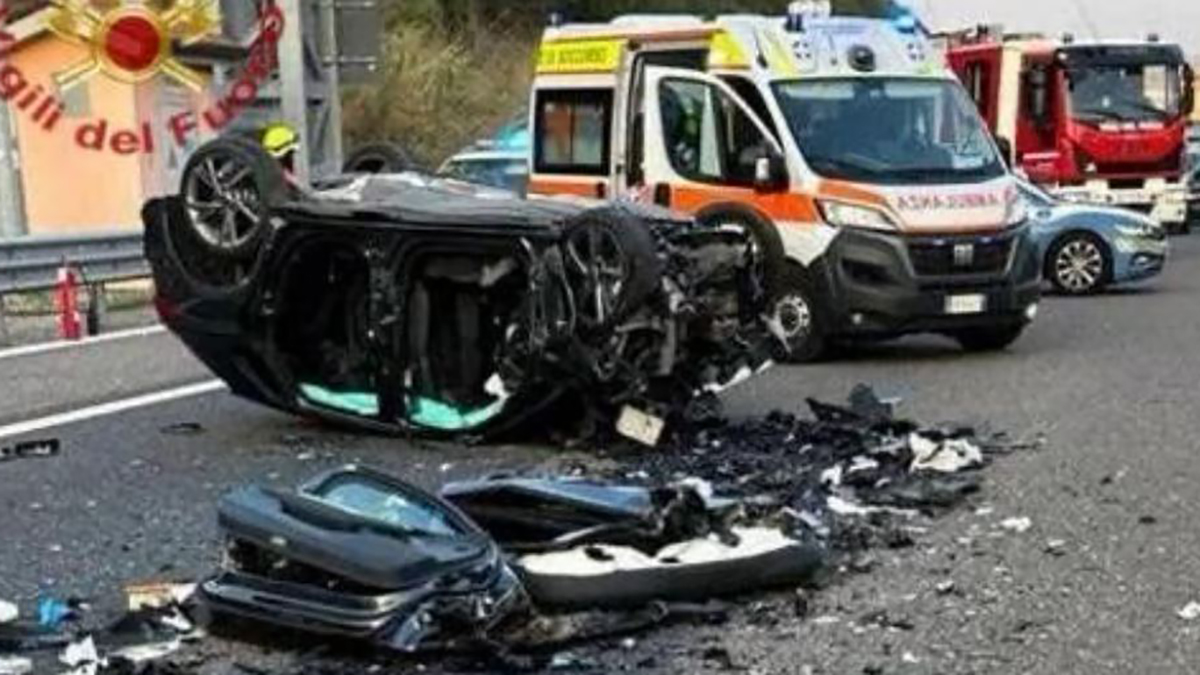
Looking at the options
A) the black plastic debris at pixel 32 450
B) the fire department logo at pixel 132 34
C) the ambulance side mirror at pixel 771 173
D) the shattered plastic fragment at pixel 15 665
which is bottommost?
the black plastic debris at pixel 32 450

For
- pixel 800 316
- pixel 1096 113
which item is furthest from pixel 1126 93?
pixel 800 316

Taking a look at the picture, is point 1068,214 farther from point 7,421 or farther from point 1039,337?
point 7,421

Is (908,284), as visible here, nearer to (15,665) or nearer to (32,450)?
(32,450)

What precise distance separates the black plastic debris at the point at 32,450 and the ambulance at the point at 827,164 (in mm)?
4700

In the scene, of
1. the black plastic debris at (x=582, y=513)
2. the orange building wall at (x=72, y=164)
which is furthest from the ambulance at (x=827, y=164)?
the orange building wall at (x=72, y=164)

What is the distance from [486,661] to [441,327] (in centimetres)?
421

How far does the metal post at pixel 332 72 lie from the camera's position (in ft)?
56.1

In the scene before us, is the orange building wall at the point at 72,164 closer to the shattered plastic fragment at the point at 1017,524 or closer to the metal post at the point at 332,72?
the metal post at the point at 332,72

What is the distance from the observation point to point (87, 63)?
22.0m

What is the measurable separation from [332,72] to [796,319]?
5.98m

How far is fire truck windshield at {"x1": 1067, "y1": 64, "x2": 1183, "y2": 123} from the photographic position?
86.4 feet

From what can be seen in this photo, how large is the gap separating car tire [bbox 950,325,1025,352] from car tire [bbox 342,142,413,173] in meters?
4.27

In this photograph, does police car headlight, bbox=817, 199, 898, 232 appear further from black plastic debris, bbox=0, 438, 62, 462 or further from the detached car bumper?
black plastic debris, bbox=0, 438, 62, 462

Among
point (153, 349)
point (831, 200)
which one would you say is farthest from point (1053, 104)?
point (153, 349)
